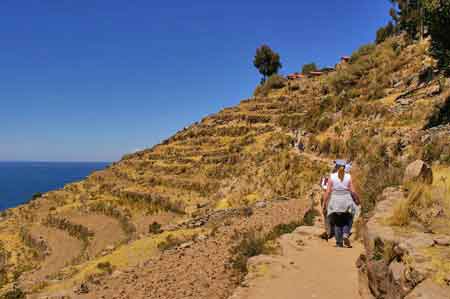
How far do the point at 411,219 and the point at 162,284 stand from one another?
5590 millimetres

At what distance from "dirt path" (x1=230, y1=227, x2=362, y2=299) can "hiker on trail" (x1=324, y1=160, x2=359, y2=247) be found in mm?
372

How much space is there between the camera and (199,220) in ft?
54.0

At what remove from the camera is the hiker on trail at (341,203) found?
7180mm

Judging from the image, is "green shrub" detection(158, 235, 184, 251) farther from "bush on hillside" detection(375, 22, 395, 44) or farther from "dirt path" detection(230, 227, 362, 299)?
"bush on hillside" detection(375, 22, 395, 44)

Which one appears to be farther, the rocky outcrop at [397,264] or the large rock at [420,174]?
the large rock at [420,174]

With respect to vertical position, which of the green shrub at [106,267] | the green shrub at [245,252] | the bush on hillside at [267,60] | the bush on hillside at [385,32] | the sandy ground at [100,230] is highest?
the bush on hillside at [385,32]

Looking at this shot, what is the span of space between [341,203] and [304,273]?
178cm

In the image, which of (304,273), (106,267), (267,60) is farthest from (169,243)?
(267,60)

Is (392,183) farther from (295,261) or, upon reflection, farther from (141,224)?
(141,224)

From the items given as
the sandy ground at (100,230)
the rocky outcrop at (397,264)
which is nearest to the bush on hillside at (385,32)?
the sandy ground at (100,230)

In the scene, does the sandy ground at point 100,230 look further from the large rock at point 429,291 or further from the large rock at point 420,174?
the large rock at point 429,291

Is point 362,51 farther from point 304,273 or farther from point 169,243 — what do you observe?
point 304,273

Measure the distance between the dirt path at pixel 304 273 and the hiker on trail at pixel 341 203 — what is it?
14.6 inches

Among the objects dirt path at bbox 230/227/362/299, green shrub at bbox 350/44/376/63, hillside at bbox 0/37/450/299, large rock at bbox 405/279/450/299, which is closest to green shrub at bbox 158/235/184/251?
hillside at bbox 0/37/450/299
